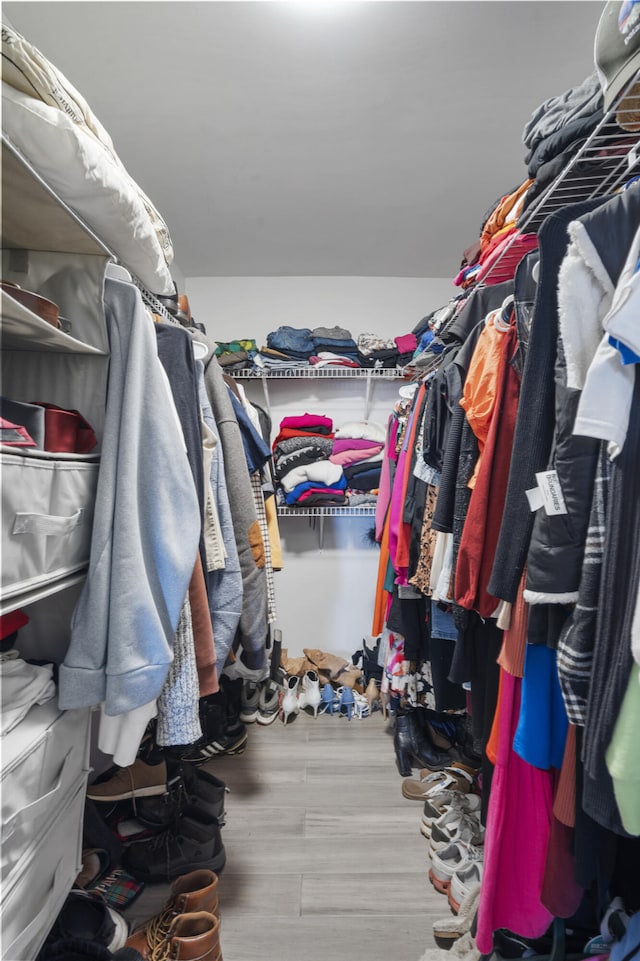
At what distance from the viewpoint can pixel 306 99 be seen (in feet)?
4.75

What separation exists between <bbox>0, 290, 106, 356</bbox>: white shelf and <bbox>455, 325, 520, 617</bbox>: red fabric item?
813 mm

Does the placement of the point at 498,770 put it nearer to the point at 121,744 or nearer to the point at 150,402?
the point at 121,744

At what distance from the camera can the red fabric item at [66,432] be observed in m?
0.77

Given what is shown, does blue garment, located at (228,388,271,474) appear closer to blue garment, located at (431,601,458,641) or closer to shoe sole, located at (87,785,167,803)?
blue garment, located at (431,601,458,641)

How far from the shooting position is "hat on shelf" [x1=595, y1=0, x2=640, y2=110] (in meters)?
0.59

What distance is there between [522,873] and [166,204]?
2536 millimetres

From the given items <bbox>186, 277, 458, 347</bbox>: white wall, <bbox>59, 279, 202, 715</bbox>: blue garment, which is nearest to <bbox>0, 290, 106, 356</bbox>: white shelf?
<bbox>59, 279, 202, 715</bbox>: blue garment

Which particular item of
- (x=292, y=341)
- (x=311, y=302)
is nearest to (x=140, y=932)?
(x=292, y=341)

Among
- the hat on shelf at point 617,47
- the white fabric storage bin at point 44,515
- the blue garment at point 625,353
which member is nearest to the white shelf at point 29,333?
the white fabric storage bin at point 44,515

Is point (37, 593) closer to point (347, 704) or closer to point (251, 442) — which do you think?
point (251, 442)

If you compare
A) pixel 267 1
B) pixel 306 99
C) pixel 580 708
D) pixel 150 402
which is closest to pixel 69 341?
pixel 150 402

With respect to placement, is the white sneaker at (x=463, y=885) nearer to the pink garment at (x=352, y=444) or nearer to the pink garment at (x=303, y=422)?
the pink garment at (x=352, y=444)

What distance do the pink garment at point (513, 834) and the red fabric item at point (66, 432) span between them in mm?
906

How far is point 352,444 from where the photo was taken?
8.48ft
